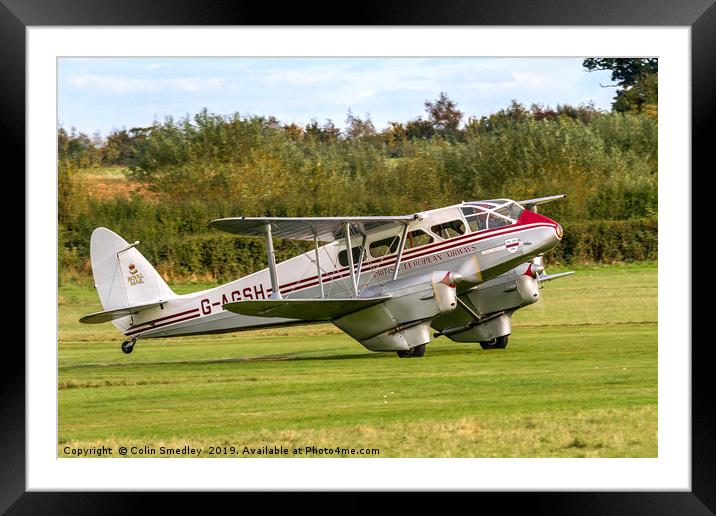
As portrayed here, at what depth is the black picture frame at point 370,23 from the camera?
9945mm

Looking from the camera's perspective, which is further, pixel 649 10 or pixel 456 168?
pixel 456 168

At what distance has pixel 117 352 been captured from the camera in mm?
23062

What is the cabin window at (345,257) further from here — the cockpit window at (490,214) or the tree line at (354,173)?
the tree line at (354,173)

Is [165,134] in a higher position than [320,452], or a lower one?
higher

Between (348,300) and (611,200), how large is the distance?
1457cm

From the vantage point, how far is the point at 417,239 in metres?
20.2

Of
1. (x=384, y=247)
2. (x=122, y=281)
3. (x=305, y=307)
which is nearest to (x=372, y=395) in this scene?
A: (x=305, y=307)

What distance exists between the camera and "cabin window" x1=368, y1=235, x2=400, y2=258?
20.3 m

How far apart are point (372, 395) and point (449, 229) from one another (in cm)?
527

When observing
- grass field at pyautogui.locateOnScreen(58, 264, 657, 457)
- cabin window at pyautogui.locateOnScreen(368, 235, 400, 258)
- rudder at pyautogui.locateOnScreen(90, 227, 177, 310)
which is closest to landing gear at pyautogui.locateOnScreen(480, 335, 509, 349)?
grass field at pyautogui.locateOnScreen(58, 264, 657, 457)

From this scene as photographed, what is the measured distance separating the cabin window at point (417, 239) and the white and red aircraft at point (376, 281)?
19 mm
